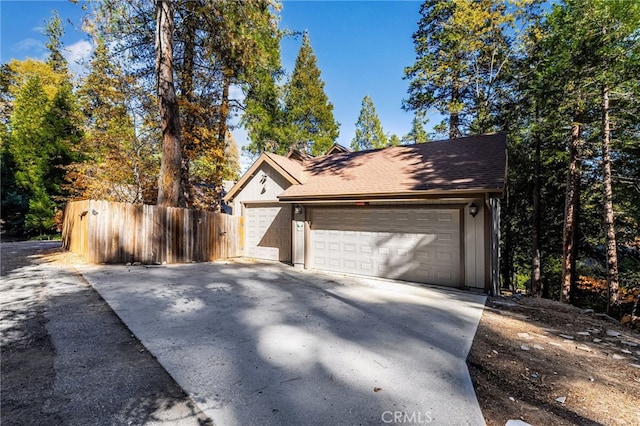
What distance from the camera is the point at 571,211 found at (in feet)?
34.5

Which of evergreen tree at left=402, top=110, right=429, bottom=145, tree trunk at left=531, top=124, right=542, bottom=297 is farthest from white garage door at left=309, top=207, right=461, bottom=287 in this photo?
evergreen tree at left=402, top=110, right=429, bottom=145

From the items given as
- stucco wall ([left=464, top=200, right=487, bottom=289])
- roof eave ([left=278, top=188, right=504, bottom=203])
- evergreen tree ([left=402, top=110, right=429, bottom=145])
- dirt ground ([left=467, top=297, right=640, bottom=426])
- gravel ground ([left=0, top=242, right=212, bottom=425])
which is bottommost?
dirt ground ([left=467, top=297, right=640, bottom=426])

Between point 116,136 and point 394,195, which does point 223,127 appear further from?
point 394,195

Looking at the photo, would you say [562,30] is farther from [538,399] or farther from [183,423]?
[183,423]

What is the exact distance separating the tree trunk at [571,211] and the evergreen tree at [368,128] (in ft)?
55.3

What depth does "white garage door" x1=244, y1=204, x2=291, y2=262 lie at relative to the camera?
10562 mm

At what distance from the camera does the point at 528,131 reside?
12.0 metres

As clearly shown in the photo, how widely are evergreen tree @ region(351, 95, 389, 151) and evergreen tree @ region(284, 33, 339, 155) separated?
5300mm

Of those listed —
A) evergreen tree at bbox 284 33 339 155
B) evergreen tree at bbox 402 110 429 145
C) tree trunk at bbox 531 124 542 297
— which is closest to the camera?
tree trunk at bbox 531 124 542 297

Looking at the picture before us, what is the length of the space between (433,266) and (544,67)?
10.2m

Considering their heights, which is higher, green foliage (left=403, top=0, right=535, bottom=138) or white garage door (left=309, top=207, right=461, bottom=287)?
green foliage (left=403, top=0, right=535, bottom=138)

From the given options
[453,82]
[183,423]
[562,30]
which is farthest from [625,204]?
[183,423]

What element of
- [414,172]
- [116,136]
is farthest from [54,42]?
[414,172]

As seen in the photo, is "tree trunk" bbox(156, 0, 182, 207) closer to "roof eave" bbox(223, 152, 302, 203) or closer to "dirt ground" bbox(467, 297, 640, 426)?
"roof eave" bbox(223, 152, 302, 203)
